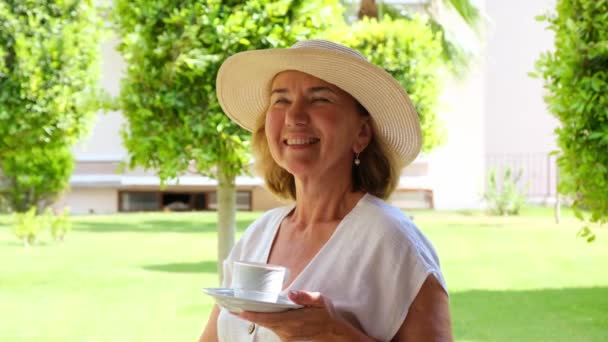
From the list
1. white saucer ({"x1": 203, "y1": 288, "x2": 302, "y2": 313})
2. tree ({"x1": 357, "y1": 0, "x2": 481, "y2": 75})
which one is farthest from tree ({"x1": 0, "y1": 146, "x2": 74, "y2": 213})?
white saucer ({"x1": 203, "y1": 288, "x2": 302, "y2": 313})

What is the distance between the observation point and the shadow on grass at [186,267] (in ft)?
14.1

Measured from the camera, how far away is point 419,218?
19.5 ft

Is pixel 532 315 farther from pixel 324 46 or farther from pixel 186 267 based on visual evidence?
pixel 324 46

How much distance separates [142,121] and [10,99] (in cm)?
72

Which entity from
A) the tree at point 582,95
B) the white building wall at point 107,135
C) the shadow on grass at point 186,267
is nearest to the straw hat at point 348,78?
the tree at point 582,95

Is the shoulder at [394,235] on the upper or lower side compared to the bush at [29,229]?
upper

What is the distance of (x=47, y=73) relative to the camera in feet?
12.1

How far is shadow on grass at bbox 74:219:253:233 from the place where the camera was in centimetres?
557

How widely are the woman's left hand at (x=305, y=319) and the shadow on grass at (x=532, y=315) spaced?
76.7 inches

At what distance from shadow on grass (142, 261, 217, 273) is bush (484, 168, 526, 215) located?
7.31 feet

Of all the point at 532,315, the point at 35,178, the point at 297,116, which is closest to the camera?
the point at 297,116

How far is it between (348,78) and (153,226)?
14.9 ft

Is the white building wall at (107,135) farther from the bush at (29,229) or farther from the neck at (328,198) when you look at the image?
the neck at (328,198)

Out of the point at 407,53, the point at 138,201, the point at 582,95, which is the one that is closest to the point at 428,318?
the point at 582,95
